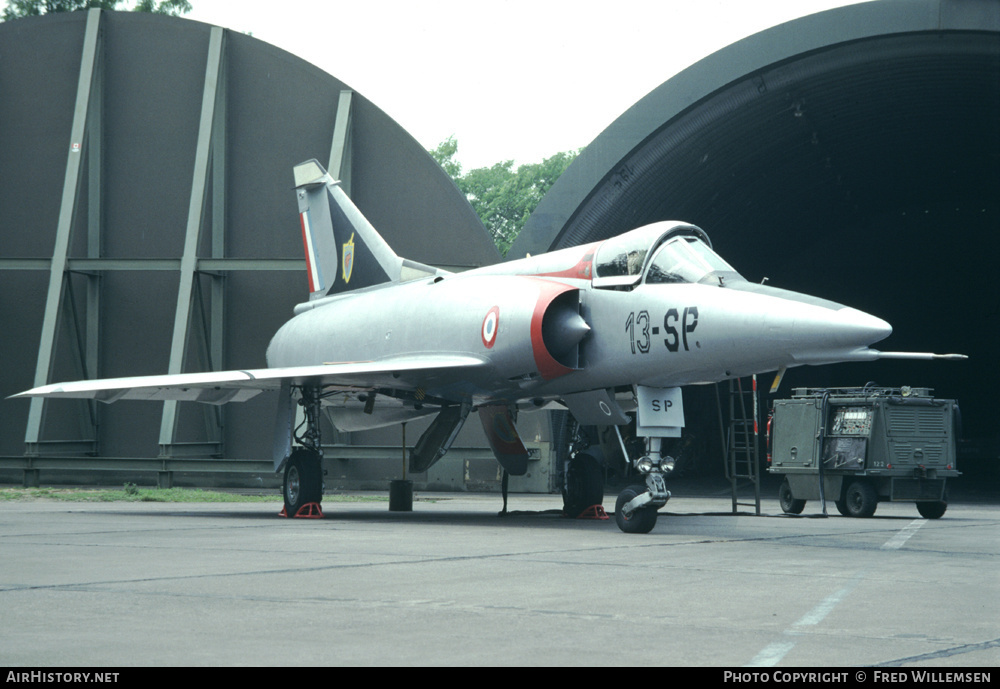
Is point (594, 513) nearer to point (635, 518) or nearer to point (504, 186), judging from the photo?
point (635, 518)

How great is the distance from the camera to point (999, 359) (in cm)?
3453

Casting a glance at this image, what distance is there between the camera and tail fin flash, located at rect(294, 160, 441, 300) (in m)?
15.0

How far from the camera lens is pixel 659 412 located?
1035 cm

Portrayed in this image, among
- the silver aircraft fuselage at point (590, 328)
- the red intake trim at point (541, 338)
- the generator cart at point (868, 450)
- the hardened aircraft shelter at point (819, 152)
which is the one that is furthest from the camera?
the hardened aircraft shelter at point (819, 152)

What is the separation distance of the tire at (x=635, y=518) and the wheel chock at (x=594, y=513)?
284 centimetres

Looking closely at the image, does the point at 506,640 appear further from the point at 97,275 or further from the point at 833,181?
the point at 833,181

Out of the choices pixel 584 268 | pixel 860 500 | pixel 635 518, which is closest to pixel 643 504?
pixel 635 518

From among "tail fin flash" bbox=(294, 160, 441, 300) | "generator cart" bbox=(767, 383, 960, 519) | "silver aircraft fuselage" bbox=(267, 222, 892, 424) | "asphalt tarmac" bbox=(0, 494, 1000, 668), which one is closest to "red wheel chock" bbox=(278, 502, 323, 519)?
"silver aircraft fuselage" bbox=(267, 222, 892, 424)

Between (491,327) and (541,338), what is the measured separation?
856 millimetres

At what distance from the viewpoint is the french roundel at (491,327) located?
1140 centimetres

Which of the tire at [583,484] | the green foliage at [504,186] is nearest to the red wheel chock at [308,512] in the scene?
the tire at [583,484]

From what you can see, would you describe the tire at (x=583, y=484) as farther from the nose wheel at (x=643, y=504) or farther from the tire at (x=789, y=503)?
the tire at (x=789, y=503)

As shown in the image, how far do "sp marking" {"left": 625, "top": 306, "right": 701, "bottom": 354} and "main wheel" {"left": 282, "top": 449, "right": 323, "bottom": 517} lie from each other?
4.54m

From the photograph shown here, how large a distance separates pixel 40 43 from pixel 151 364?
7.44 meters
